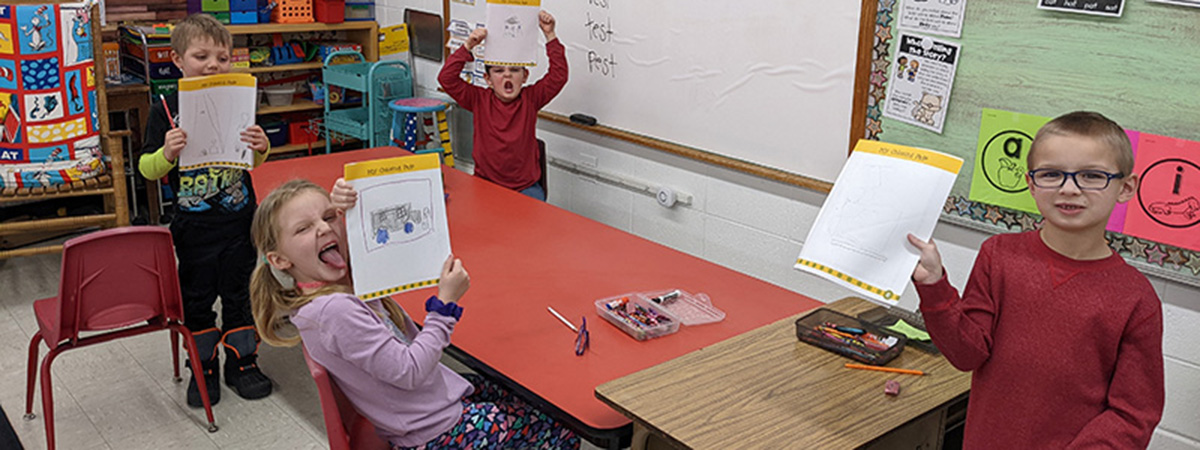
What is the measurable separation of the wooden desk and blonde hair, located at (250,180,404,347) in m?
0.66

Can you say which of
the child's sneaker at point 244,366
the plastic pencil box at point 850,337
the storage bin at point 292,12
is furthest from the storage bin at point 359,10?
the plastic pencil box at point 850,337

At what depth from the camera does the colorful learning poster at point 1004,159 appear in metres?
2.65

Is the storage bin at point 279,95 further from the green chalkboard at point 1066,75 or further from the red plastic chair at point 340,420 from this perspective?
the red plastic chair at point 340,420

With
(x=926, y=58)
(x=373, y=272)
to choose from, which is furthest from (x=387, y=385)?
(x=926, y=58)

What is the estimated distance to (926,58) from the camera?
2.84 meters

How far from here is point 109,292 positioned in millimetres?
2619

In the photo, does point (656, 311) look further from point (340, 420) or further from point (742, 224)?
point (742, 224)

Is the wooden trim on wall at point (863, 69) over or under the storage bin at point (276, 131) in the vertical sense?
over

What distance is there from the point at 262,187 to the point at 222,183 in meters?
0.26

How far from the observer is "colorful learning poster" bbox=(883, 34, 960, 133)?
2.81 metres

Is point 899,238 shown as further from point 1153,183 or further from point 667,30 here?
point 667,30

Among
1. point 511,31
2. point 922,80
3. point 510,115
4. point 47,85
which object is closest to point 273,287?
point 511,31

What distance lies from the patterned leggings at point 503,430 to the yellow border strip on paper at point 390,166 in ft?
1.69

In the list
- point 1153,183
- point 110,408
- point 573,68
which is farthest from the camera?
point 573,68
